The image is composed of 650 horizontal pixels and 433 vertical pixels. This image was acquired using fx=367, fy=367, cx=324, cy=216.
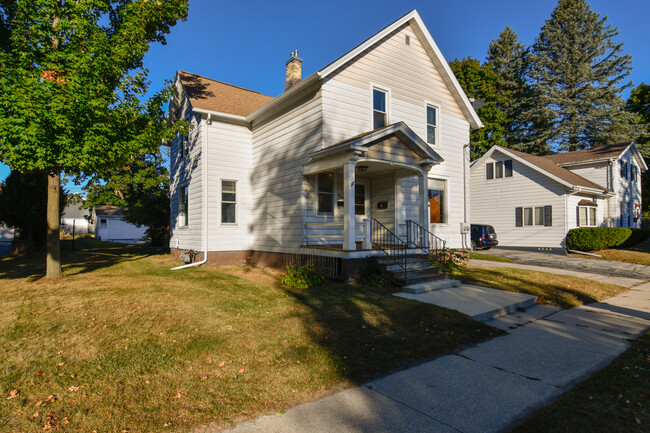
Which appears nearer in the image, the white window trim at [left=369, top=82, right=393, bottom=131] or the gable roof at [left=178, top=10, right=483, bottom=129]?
the gable roof at [left=178, top=10, right=483, bottom=129]

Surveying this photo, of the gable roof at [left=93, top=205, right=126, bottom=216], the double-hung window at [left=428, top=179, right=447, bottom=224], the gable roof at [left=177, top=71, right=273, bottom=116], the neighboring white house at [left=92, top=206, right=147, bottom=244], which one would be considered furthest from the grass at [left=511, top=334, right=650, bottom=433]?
the gable roof at [left=93, top=205, right=126, bottom=216]

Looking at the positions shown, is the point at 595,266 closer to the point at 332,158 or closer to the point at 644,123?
the point at 332,158

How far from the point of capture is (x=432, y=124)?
13.1m

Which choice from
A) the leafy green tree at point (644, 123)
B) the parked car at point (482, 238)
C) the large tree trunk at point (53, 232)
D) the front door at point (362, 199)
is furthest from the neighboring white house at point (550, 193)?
the large tree trunk at point (53, 232)

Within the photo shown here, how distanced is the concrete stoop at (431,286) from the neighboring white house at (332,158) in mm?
1500

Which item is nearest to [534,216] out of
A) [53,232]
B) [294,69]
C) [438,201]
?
[438,201]

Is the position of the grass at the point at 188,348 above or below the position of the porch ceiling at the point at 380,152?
below

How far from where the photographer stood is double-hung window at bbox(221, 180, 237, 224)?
491 inches

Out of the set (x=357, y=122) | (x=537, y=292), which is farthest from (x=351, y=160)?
(x=537, y=292)

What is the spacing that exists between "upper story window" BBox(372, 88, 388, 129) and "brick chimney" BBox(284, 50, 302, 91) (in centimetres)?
465

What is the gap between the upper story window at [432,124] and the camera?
1299 centimetres

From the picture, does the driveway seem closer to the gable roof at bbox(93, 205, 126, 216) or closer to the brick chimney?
the brick chimney

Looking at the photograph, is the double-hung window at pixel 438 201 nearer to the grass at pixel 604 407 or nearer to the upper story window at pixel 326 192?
the upper story window at pixel 326 192

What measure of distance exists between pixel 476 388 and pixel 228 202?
33.1 feet
